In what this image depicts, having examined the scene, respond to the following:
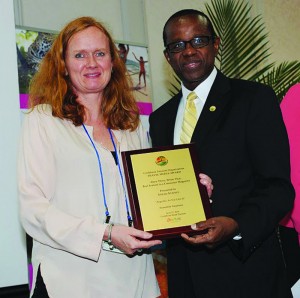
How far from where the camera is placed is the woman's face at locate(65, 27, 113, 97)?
242 cm

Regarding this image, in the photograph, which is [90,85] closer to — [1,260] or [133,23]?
[1,260]

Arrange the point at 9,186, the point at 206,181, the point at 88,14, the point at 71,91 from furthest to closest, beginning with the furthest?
the point at 88,14 < the point at 9,186 < the point at 71,91 < the point at 206,181

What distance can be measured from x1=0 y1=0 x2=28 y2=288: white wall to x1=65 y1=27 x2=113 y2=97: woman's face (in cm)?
60

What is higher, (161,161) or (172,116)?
(172,116)

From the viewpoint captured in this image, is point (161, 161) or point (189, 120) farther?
point (189, 120)

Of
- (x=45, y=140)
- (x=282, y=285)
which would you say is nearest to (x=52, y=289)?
(x=45, y=140)

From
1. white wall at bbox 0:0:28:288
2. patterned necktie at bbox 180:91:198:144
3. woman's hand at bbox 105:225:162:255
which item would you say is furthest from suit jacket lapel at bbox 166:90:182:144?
white wall at bbox 0:0:28:288

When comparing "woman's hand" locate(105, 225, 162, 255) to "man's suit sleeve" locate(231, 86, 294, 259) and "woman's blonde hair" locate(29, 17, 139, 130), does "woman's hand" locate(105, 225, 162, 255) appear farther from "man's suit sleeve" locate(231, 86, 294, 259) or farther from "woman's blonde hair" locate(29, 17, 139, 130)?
"woman's blonde hair" locate(29, 17, 139, 130)

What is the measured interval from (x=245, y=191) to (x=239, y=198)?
0.13 ft

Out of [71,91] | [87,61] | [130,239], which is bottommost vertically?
[130,239]

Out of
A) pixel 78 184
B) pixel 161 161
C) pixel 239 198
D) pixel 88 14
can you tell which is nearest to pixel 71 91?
pixel 78 184

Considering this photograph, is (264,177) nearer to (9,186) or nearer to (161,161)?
(161,161)

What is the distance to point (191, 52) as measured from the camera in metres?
2.45

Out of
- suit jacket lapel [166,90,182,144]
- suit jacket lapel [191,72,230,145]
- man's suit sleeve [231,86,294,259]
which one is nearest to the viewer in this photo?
man's suit sleeve [231,86,294,259]
